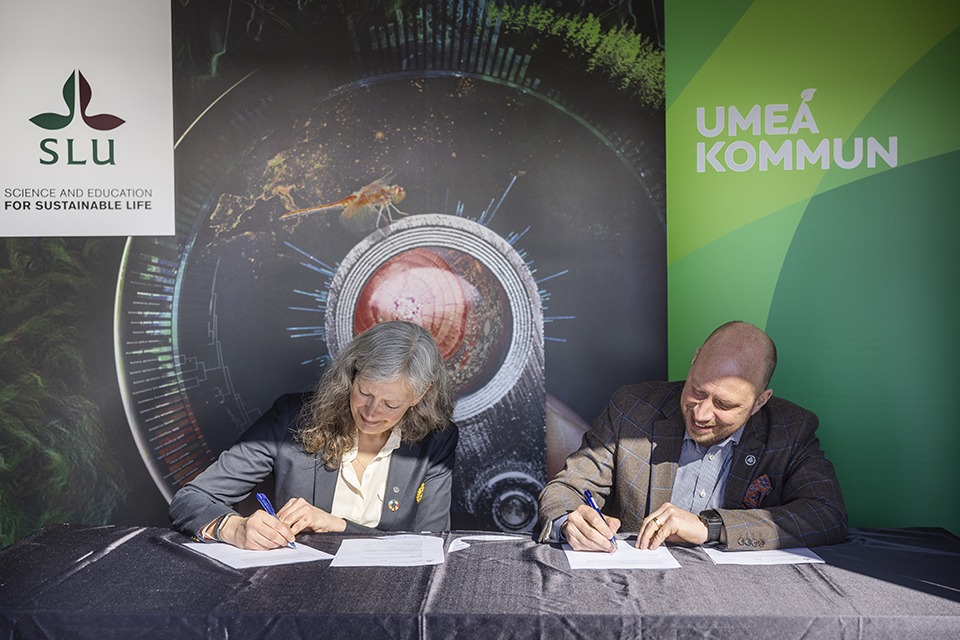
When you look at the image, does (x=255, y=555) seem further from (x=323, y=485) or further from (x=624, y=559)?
(x=624, y=559)

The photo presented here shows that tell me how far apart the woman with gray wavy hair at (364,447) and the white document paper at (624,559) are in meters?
0.68

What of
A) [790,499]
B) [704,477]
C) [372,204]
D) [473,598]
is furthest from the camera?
[372,204]

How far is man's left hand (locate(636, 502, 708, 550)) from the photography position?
189 centimetres

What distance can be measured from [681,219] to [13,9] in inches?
122

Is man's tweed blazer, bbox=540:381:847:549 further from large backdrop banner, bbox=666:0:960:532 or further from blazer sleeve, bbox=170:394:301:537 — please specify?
blazer sleeve, bbox=170:394:301:537

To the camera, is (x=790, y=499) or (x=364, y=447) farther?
(x=364, y=447)

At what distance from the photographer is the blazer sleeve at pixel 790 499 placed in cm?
191

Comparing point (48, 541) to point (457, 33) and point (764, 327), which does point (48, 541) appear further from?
point (764, 327)

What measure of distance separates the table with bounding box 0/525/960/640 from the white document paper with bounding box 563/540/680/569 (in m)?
0.04

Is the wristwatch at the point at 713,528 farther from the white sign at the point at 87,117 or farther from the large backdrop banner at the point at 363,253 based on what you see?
the white sign at the point at 87,117

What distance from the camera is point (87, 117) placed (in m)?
3.06

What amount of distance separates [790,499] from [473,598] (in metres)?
1.20

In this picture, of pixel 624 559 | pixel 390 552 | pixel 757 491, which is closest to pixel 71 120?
pixel 390 552

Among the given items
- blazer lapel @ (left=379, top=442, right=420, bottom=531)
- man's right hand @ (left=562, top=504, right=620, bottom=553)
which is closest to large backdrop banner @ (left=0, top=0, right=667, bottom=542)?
blazer lapel @ (left=379, top=442, right=420, bottom=531)
